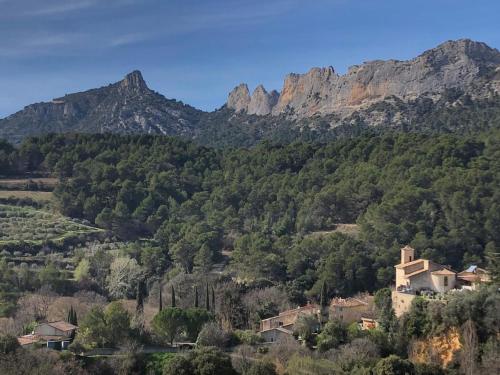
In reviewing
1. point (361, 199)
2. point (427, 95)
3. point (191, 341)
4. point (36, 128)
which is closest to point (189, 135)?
point (36, 128)

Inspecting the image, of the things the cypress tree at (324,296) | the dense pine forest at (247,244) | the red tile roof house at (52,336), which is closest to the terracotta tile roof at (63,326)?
the red tile roof house at (52,336)

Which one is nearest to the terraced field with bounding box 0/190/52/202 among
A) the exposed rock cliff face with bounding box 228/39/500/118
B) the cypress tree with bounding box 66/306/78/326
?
the cypress tree with bounding box 66/306/78/326

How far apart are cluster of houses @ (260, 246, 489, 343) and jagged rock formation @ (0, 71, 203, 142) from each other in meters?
102

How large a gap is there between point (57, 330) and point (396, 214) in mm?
26750

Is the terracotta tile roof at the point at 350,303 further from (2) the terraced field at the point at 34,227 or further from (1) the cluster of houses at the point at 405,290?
(2) the terraced field at the point at 34,227

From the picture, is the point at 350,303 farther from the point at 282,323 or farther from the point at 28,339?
the point at 28,339

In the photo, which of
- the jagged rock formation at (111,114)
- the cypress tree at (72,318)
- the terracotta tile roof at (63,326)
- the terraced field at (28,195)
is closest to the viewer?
the terracotta tile roof at (63,326)

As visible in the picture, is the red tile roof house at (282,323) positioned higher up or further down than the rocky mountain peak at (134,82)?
further down

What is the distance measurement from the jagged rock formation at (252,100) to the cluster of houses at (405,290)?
108813 millimetres

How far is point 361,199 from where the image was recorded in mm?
57875

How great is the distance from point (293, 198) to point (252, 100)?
92.8 meters

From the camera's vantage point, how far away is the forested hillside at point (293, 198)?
4878cm

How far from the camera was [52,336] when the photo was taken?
108ft

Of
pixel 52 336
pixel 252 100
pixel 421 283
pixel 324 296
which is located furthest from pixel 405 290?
pixel 252 100
